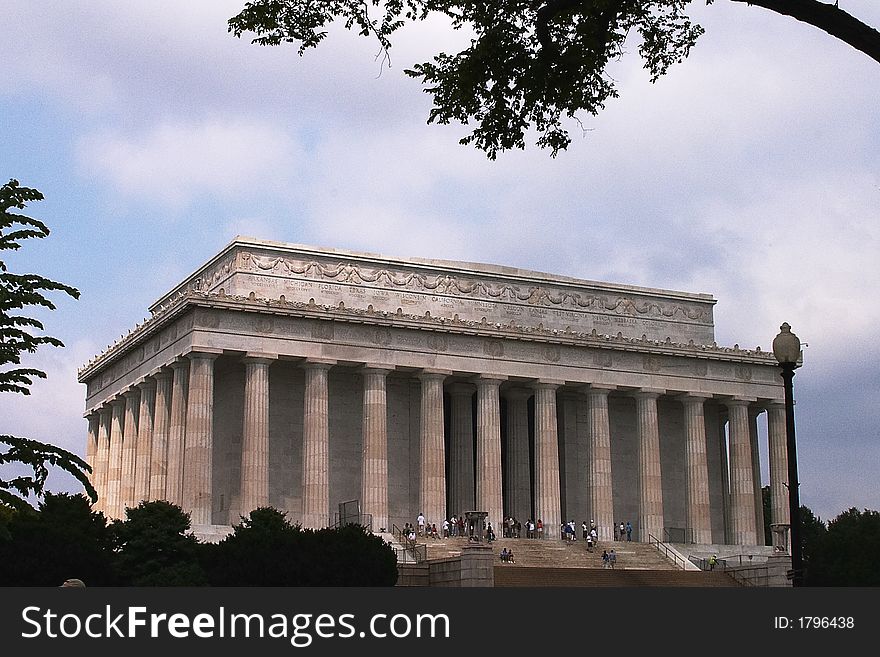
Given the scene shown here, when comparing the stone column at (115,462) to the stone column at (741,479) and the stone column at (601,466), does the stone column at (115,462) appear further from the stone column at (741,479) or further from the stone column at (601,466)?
the stone column at (741,479)

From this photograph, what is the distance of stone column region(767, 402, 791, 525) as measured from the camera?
3413 inches

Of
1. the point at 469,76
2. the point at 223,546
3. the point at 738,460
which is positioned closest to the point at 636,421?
the point at 738,460

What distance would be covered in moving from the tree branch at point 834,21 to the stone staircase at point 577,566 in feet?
139

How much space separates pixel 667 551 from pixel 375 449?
18042 millimetres

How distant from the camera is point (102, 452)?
294ft

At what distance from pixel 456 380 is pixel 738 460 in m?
19.2

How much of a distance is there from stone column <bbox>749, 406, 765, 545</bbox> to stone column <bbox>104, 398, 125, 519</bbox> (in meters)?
40.0

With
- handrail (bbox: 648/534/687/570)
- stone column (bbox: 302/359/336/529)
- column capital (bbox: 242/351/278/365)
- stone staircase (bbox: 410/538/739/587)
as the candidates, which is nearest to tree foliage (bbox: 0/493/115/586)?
stone staircase (bbox: 410/538/739/587)

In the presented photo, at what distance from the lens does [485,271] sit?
283 feet

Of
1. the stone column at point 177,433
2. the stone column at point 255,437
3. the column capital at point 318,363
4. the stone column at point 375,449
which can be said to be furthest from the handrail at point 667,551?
the stone column at point 177,433

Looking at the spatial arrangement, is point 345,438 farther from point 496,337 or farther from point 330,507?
point 496,337

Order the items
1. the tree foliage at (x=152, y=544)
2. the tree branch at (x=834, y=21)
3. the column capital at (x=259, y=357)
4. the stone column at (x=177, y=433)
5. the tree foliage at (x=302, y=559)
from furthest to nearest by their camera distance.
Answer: the column capital at (x=259, y=357)
the stone column at (x=177, y=433)
the tree foliage at (x=152, y=544)
the tree foliage at (x=302, y=559)
the tree branch at (x=834, y=21)

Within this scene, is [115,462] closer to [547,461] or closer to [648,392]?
[547,461]

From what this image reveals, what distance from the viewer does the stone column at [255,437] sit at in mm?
72875
